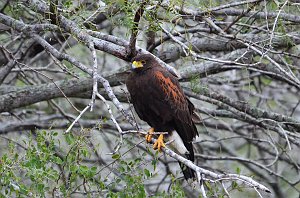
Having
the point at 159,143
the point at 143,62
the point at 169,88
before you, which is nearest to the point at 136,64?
the point at 143,62

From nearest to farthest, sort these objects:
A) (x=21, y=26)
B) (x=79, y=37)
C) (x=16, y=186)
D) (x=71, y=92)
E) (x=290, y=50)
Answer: (x=16, y=186) < (x=79, y=37) < (x=21, y=26) < (x=71, y=92) < (x=290, y=50)

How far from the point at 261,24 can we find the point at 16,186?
3.27 metres

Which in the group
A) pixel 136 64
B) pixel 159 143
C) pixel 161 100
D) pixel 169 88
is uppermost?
pixel 136 64

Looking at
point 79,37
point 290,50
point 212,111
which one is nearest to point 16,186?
point 79,37

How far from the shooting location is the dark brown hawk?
6133 millimetres

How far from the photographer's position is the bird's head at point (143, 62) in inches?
237

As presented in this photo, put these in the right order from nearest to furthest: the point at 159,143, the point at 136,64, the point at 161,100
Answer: the point at 159,143 → the point at 136,64 → the point at 161,100

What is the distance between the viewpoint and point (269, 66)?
23.2 feet

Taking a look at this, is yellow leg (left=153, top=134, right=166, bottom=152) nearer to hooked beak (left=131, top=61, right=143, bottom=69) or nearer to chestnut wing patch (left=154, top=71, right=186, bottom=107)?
chestnut wing patch (left=154, top=71, right=186, bottom=107)

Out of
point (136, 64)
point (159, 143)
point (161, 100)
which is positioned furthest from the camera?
point (161, 100)

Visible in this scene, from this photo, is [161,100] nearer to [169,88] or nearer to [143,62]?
[169,88]

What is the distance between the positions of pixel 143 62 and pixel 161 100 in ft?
1.24

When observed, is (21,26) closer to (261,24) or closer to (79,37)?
(79,37)

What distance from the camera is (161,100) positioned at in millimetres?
6191
